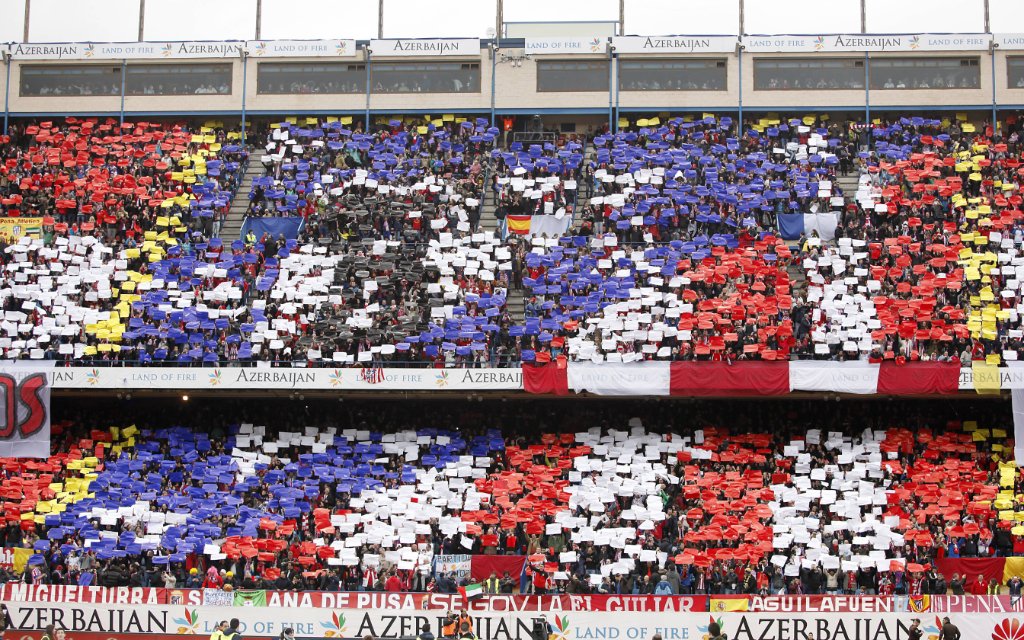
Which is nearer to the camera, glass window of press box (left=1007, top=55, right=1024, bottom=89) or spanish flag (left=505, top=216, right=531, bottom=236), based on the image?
spanish flag (left=505, top=216, right=531, bottom=236)

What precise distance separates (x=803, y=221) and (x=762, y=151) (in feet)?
14.6

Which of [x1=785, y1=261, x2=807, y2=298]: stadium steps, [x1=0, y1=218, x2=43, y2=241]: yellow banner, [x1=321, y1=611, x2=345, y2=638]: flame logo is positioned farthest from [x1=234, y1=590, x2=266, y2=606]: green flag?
[x1=0, y1=218, x2=43, y2=241]: yellow banner

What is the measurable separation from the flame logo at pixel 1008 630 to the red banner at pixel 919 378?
9944mm

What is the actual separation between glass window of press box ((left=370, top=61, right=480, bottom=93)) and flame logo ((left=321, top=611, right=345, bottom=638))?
25.3 m

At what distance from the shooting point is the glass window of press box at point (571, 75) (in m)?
49.2

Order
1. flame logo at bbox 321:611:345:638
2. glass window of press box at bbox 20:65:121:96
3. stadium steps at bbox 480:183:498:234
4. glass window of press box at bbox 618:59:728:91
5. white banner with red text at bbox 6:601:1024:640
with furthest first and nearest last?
glass window of press box at bbox 20:65:121:96, glass window of press box at bbox 618:59:728:91, stadium steps at bbox 480:183:498:234, flame logo at bbox 321:611:345:638, white banner with red text at bbox 6:601:1024:640

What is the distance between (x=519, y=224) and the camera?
4416 cm

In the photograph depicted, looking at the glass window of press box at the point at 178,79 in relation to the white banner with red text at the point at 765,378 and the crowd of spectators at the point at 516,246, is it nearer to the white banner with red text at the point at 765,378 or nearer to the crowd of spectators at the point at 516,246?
the crowd of spectators at the point at 516,246

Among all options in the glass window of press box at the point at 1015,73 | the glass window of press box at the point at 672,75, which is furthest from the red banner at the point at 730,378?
the glass window of press box at the point at 1015,73

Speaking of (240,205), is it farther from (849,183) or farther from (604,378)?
(849,183)

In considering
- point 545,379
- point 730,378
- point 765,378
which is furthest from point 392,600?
point 765,378

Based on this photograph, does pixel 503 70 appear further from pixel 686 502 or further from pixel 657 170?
pixel 686 502

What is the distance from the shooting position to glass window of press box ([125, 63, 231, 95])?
4994 cm

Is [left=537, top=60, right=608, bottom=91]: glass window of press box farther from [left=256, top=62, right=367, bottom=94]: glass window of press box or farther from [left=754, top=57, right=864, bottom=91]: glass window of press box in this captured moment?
[left=256, top=62, right=367, bottom=94]: glass window of press box
